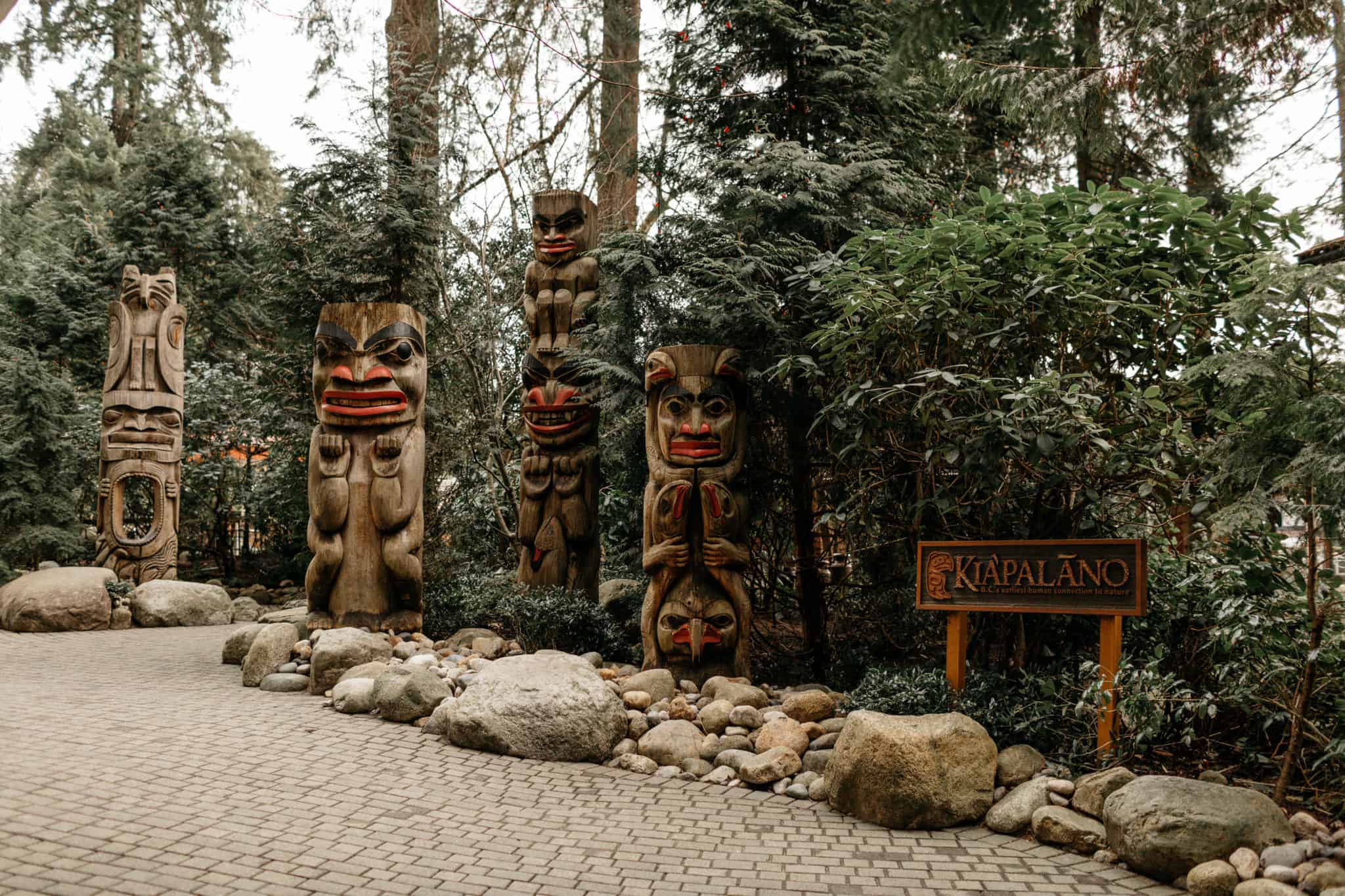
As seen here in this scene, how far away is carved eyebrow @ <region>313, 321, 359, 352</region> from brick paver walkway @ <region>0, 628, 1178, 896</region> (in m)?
3.58

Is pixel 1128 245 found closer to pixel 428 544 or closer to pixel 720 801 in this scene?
pixel 720 801

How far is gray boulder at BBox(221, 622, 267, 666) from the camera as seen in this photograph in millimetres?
8695

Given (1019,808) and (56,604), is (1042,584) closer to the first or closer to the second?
(1019,808)

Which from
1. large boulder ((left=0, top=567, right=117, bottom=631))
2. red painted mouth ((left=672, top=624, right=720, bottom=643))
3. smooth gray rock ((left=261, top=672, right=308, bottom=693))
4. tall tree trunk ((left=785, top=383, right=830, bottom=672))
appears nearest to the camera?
red painted mouth ((left=672, top=624, right=720, bottom=643))

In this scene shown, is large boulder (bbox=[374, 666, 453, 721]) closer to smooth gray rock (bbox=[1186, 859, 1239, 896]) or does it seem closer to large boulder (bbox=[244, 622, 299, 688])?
large boulder (bbox=[244, 622, 299, 688])

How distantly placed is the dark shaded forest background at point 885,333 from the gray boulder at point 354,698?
1.90 m

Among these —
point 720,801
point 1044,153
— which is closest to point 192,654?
point 720,801

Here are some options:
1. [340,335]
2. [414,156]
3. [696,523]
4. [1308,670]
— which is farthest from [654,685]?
[414,156]

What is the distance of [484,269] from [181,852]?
957cm

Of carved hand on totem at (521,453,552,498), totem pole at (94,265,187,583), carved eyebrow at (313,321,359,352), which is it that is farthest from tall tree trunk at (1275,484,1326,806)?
totem pole at (94,265,187,583)

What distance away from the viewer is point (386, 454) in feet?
28.9

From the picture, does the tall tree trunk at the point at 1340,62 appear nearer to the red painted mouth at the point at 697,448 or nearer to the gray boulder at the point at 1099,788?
the gray boulder at the point at 1099,788

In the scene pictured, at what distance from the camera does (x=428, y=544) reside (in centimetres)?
1132

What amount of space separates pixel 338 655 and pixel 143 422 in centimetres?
735
